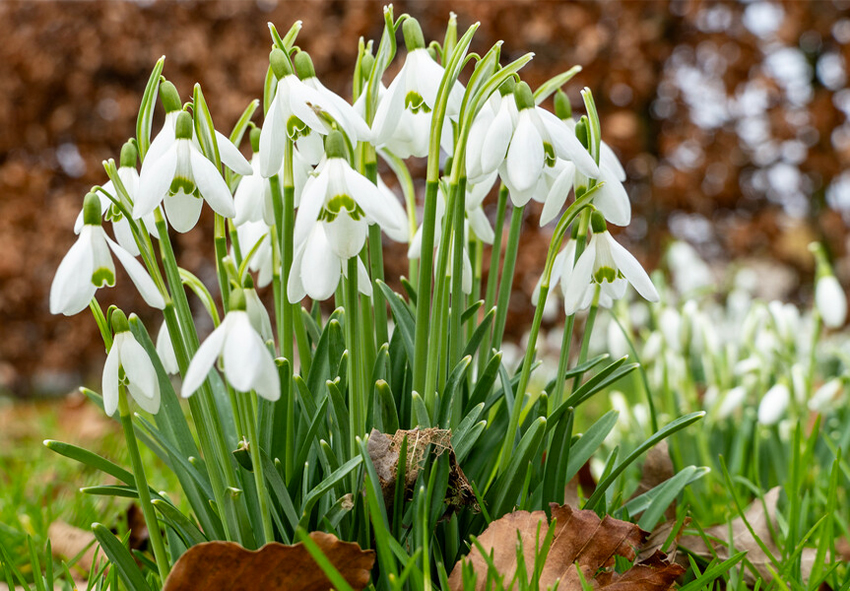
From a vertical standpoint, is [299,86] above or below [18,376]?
above

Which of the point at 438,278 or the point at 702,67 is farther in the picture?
the point at 702,67

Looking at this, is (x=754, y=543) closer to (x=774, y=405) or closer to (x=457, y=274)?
(x=774, y=405)

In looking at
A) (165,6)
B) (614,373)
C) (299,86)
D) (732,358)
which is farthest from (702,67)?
(299,86)

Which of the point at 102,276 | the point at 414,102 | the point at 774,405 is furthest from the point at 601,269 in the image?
the point at 774,405

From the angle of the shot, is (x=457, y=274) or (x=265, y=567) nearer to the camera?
(x=265, y=567)

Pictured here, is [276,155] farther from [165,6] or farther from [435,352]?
[165,6]

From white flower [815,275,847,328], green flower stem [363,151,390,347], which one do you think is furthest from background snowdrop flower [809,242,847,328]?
green flower stem [363,151,390,347]

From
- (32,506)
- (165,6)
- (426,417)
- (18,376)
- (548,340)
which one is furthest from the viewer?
(18,376)
